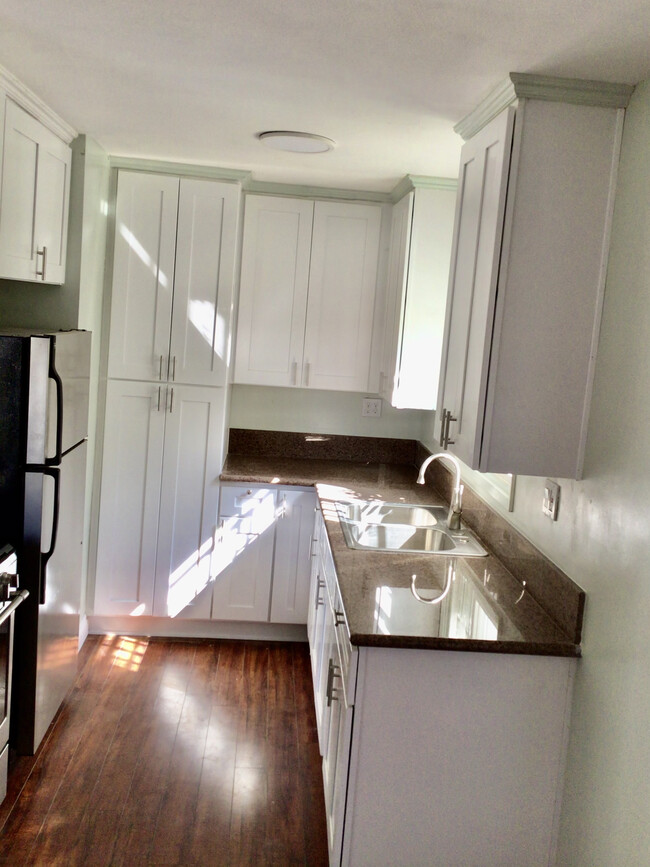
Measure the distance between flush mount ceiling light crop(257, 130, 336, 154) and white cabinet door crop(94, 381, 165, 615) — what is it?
1381 mm

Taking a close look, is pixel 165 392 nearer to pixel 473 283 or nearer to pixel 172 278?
pixel 172 278

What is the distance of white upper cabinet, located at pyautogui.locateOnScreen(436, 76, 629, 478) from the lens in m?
2.16

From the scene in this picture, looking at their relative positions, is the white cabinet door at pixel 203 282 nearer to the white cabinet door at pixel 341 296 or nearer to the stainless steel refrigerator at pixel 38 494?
the white cabinet door at pixel 341 296

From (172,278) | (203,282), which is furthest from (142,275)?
(203,282)

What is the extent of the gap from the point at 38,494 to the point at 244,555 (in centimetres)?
147

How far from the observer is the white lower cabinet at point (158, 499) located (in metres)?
A: 4.11

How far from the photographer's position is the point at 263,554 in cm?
418

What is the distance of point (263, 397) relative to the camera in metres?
4.59

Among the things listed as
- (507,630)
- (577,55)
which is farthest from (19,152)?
(507,630)

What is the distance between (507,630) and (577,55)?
4.70 feet

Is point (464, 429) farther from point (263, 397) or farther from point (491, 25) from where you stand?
point (263, 397)

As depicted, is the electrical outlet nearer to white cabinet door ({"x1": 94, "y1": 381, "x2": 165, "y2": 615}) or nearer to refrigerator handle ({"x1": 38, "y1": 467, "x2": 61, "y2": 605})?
white cabinet door ({"x1": 94, "y1": 381, "x2": 165, "y2": 615})

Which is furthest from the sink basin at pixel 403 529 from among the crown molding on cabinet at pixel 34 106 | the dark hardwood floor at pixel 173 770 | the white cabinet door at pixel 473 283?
the crown molding on cabinet at pixel 34 106

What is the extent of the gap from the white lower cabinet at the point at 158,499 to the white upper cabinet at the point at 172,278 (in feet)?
0.40
